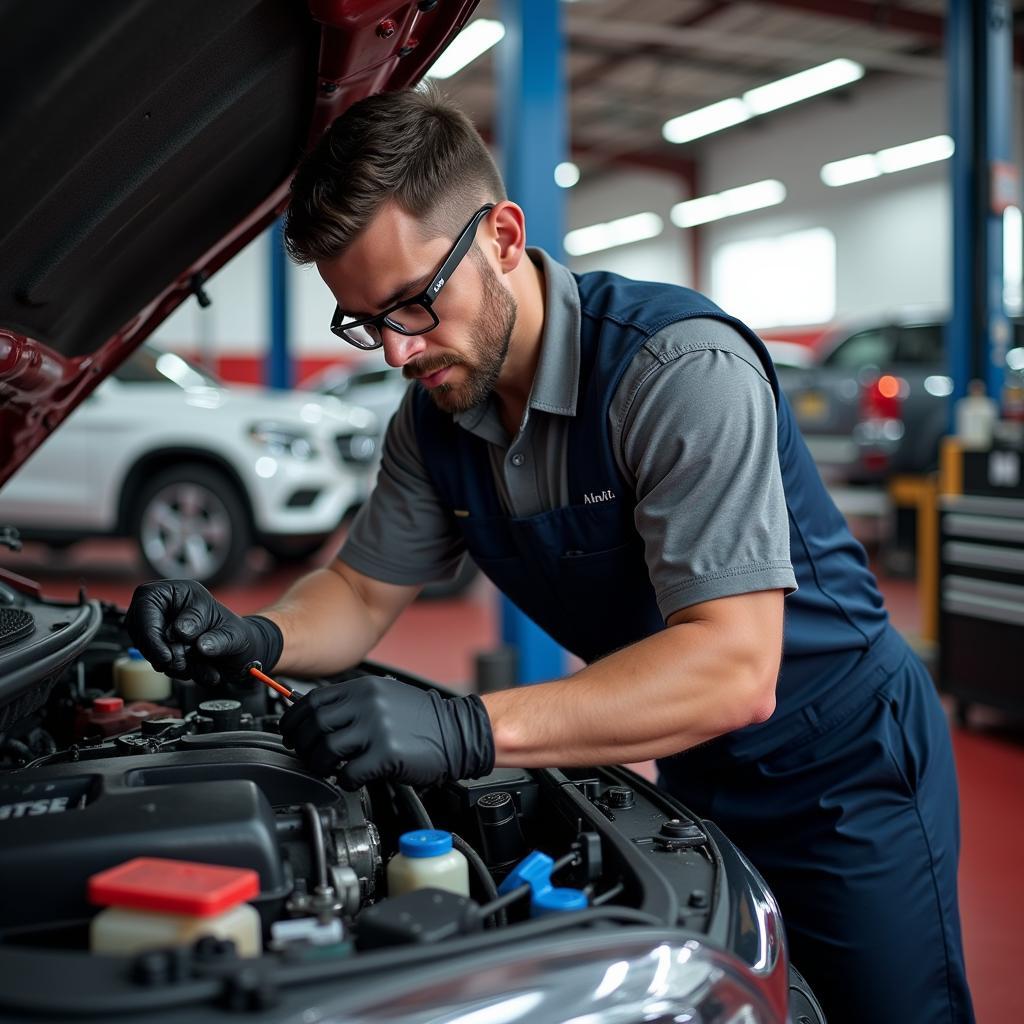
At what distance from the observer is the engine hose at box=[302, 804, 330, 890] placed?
87cm

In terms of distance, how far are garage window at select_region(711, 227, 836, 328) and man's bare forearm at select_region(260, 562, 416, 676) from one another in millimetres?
11347

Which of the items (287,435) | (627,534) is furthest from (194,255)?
(287,435)

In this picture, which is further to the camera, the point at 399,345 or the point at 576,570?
the point at 576,570

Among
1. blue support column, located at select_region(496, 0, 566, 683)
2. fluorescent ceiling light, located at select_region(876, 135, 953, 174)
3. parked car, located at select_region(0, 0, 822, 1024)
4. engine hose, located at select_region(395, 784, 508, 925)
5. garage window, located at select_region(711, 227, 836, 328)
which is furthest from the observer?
garage window, located at select_region(711, 227, 836, 328)

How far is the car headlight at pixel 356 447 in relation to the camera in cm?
515

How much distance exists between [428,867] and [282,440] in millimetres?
4321

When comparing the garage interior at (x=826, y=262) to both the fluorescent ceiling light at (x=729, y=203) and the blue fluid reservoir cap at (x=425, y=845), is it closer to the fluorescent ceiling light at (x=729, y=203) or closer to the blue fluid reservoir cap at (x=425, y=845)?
the fluorescent ceiling light at (x=729, y=203)

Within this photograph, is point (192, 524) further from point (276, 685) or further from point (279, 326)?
point (276, 685)

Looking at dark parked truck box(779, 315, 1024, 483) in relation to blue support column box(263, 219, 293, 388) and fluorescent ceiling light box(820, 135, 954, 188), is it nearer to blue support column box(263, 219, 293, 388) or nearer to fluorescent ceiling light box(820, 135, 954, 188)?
blue support column box(263, 219, 293, 388)

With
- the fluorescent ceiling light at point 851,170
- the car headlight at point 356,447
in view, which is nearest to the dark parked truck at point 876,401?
the car headlight at point 356,447

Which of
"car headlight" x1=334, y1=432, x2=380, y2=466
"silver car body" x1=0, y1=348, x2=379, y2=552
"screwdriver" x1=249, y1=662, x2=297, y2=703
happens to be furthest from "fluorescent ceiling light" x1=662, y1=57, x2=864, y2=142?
"screwdriver" x1=249, y1=662, x2=297, y2=703

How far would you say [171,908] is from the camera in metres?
0.70

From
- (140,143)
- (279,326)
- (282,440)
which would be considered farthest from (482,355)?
(279,326)

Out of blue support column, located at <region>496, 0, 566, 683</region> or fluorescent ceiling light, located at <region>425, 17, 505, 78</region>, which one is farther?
fluorescent ceiling light, located at <region>425, 17, 505, 78</region>
